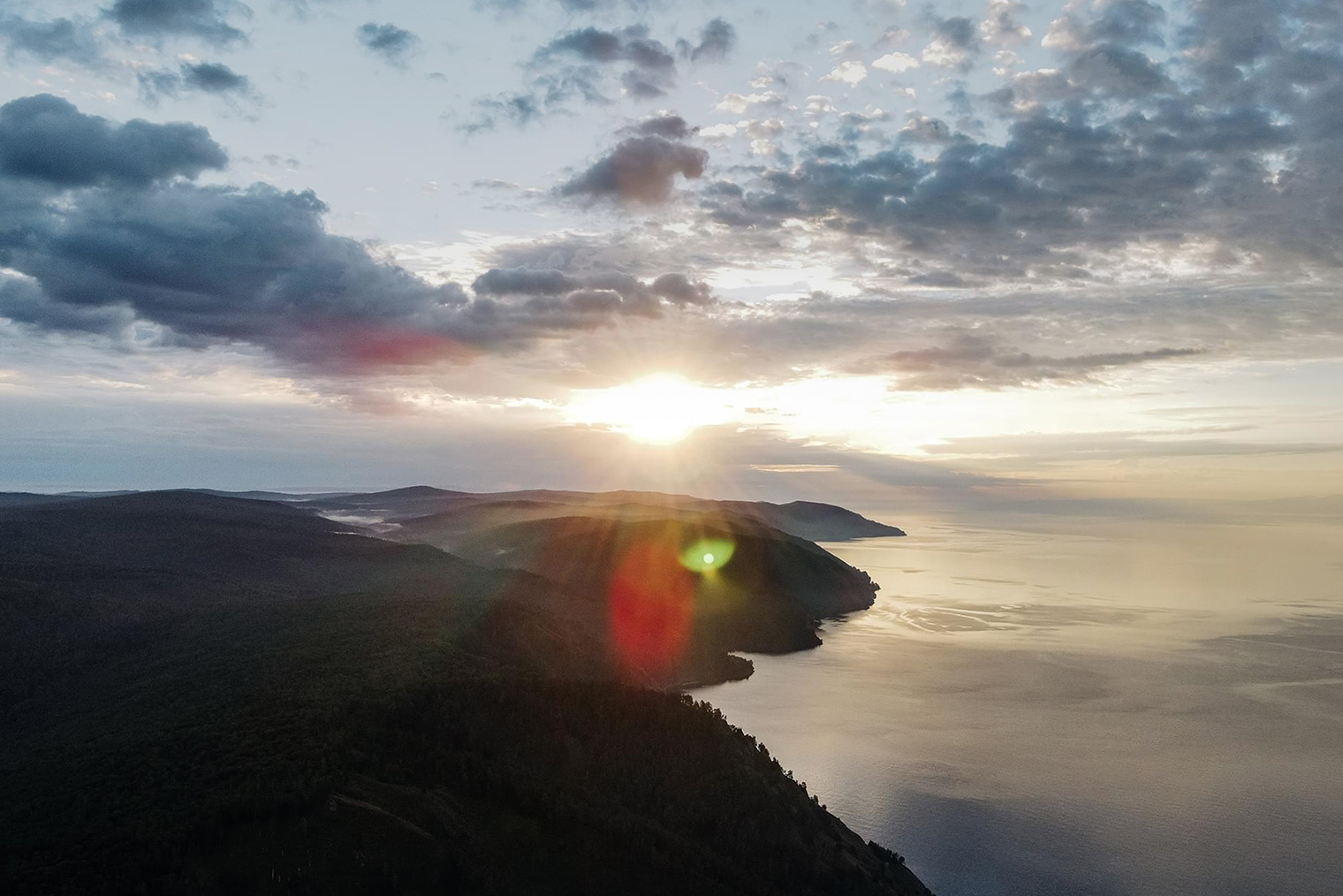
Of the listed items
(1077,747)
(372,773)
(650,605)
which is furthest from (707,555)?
(372,773)

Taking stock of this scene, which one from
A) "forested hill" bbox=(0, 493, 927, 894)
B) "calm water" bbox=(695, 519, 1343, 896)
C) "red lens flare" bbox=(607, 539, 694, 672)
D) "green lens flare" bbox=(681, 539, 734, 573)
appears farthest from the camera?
"green lens flare" bbox=(681, 539, 734, 573)

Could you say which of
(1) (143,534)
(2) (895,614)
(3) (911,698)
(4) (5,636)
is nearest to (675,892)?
(3) (911,698)

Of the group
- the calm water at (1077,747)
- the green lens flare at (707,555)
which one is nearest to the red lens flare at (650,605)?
the green lens flare at (707,555)

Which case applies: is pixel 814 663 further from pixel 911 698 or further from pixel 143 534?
pixel 143 534

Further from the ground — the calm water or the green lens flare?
the green lens flare

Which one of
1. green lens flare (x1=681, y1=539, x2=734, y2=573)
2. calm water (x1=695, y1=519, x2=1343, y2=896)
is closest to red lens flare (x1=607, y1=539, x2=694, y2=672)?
green lens flare (x1=681, y1=539, x2=734, y2=573)

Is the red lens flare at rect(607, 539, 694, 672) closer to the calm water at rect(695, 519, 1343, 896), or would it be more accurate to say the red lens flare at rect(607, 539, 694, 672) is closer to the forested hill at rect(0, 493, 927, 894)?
the calm water at rect(695, 519, 1343, 896)
